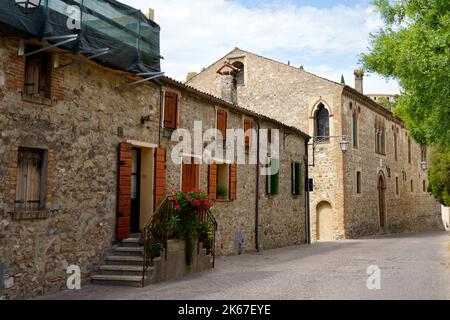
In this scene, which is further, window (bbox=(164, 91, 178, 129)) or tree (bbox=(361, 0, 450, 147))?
window (bbox=(164, 91, 178, 129))

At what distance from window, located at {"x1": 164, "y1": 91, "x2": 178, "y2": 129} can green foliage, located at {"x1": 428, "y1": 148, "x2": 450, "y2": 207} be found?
48.4 ft

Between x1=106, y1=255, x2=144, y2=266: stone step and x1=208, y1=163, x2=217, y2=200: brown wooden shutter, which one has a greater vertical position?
x1=208, y1=163, x2=217, y2=200: brown wooden shutter

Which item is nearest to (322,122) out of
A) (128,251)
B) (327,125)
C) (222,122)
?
(327,125)

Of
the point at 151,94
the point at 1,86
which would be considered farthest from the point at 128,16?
the point at 1,86

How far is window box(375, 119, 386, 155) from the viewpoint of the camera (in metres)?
30.1

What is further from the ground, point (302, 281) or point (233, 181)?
point (233, 181)

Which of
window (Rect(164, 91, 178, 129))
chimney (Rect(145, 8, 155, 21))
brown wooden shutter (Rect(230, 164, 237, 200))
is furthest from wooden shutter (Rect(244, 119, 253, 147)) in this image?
chimney (Rect(145, 8, 155, 21))

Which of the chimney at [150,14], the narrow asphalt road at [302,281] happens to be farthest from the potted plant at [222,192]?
the chimney at [150,14]

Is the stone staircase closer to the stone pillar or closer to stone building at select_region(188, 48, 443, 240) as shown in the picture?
the stone pillar

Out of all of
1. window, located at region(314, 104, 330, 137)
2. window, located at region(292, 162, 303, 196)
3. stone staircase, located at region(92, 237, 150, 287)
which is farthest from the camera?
window, located at region(314, 104, 330, 137)

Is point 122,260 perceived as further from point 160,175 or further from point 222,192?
point 222,192

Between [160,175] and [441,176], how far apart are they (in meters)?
16.0

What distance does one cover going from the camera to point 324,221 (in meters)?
24.9
